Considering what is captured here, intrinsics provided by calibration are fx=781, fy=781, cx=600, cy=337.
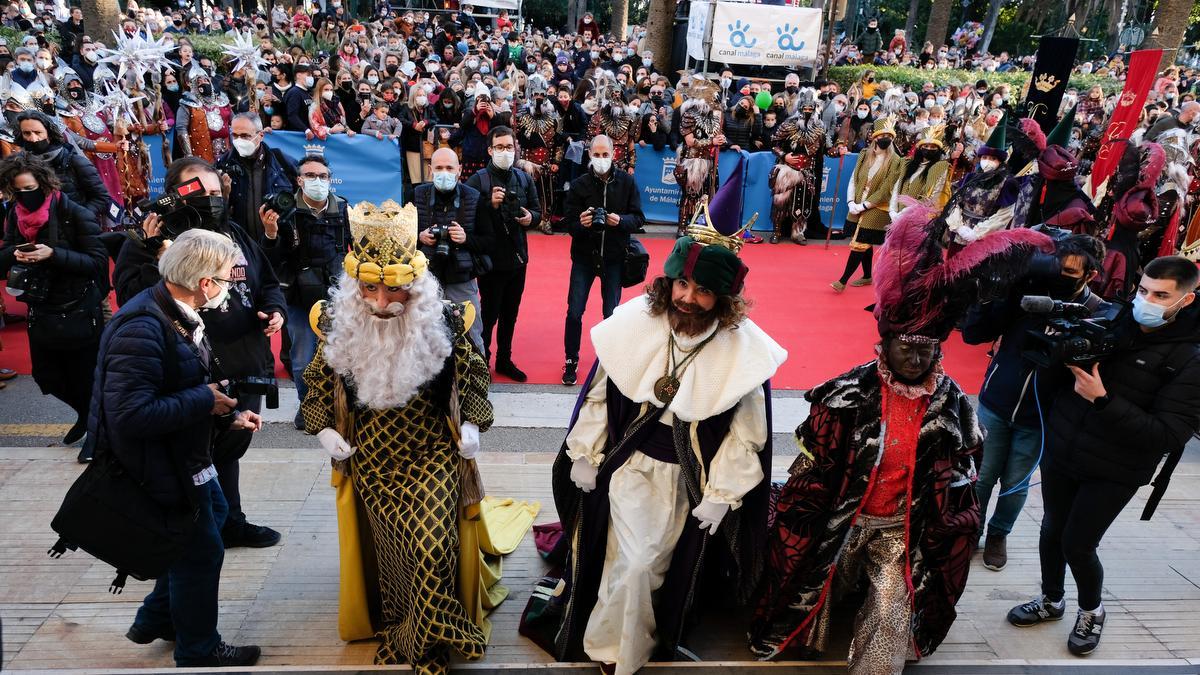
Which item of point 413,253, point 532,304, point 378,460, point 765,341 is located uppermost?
point 413,253

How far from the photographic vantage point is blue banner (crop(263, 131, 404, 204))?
10.2 metres

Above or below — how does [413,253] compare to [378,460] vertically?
above

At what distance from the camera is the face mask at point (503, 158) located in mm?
6027

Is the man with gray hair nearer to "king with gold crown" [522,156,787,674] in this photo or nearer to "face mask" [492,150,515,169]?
"king with gold crown" [522,156,787,674]

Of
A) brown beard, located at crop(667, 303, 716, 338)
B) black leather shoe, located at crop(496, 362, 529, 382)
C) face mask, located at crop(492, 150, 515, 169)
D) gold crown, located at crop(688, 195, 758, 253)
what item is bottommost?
black leather shoe, located at crop(496, 362, 529, 382)

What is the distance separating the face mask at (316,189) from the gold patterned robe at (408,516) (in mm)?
2202

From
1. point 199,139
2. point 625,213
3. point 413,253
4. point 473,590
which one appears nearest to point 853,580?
point 473,590

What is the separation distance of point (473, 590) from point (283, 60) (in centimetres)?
1274

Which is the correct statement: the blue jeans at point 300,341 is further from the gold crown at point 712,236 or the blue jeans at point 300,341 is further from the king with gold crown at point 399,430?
the gold crown at point 712,236

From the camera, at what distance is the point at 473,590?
3312 millimetres

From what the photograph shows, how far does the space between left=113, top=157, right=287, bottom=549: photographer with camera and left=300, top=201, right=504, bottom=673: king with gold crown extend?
0.83 metres

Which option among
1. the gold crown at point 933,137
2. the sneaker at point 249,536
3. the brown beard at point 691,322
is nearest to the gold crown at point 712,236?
the brown beard at point 691,322

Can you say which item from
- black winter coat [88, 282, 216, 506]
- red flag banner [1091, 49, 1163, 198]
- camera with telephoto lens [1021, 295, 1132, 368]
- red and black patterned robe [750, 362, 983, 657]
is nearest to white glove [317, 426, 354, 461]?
black winter coat [88, 282, 216, 506]

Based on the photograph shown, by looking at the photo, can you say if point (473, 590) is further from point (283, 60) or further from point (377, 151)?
point (283, 60)
